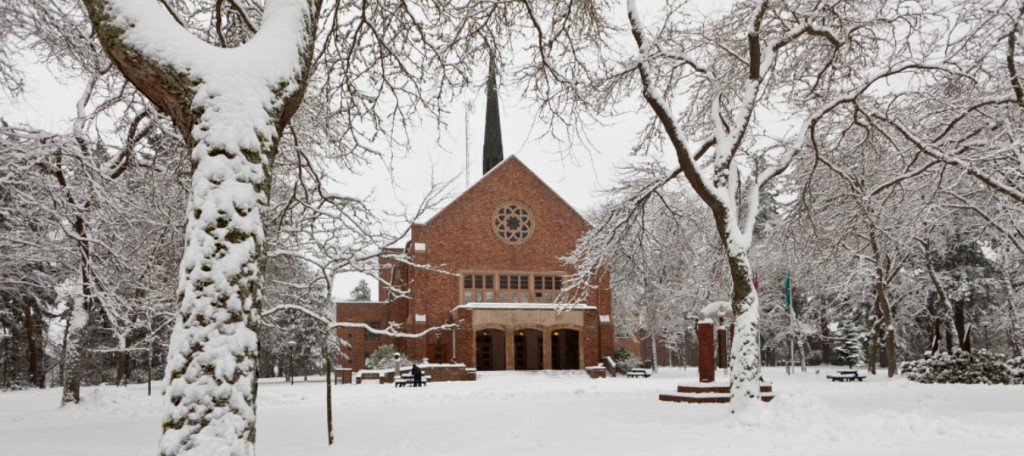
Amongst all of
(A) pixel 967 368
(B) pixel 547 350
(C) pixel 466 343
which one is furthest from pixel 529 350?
(A) pixel 967 368

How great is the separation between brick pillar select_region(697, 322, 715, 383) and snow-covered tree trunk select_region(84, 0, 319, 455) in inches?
601

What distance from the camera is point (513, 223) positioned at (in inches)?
1549

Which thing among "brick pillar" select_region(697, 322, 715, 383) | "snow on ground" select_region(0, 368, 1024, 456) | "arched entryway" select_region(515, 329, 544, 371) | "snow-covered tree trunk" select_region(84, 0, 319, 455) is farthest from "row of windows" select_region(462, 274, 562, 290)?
"snow-covered tree trunk" select_region(84, 0, 319, 455)

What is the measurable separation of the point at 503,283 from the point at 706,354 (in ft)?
66.0

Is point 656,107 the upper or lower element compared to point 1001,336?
upper

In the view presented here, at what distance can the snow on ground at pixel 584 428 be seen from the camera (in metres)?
9.09

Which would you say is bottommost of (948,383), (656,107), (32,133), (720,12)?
(948,383)

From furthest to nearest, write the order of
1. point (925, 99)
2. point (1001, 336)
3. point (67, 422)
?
point (1001, 336)
point (67, 422)
point (925, 99)

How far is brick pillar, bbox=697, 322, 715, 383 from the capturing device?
18875 millimetres

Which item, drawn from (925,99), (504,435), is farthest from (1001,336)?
(504,435)

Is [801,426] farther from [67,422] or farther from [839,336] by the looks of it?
[839,336]

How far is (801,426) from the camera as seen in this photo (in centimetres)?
1020

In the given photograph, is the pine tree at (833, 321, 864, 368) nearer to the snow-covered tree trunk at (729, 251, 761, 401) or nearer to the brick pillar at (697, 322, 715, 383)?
the brick pillar at (697, 322, 715, 383)

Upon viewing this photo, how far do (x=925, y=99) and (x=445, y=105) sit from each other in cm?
957
